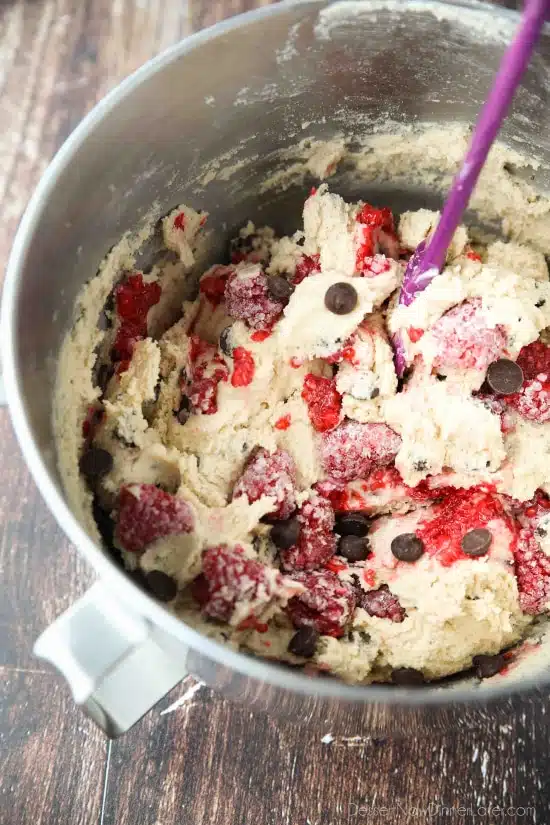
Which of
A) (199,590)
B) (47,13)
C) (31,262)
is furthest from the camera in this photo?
(47,13)

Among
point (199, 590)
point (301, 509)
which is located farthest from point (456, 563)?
point (199, 590)

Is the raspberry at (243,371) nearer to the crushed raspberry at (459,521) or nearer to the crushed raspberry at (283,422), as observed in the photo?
the crushed raspberry at (283,422)

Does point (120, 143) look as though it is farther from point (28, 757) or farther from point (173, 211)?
point (28, 757)

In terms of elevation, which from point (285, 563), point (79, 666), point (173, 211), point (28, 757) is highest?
point (173, 211)

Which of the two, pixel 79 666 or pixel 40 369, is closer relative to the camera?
pixel 79 666

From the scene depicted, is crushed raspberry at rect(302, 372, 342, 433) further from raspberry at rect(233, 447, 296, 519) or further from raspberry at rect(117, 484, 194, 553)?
raspberry at rect(117, 484, 194, 553)

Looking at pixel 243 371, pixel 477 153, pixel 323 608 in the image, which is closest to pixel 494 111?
pixel 477 153
